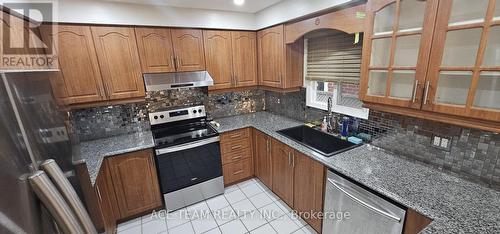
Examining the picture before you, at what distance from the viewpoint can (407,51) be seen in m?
1.33

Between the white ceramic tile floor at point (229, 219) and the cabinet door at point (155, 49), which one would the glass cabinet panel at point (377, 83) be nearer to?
the white ceramic tile floor at point (229, 219)

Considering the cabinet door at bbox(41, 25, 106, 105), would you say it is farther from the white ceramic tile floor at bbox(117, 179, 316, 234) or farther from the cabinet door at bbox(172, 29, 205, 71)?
the white ceramic tile floor at bbox(117, 179, 316, 234)

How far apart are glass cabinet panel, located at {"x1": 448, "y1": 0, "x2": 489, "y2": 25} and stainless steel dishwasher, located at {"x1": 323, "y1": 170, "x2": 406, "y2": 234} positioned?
1.07 meters

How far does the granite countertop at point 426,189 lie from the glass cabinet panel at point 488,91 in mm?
549

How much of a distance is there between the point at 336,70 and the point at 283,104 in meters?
0.98

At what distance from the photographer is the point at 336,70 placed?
222 centimetres

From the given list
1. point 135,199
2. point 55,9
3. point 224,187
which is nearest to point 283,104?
point 224,187

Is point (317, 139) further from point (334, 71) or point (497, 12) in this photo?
point (497, 12)

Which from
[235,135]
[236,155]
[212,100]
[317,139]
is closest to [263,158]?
[236,155]

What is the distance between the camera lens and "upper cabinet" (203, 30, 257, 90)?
264 cm

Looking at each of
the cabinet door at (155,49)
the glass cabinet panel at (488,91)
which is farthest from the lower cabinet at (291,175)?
the cabinet door at (155,49)

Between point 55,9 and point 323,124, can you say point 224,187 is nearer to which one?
point 323,124

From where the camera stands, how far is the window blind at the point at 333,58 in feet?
6.60

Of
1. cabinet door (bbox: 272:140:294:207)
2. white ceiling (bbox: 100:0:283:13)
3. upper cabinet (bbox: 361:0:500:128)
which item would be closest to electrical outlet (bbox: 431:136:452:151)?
upper cabinet (bbox: 361:0:500:128)
